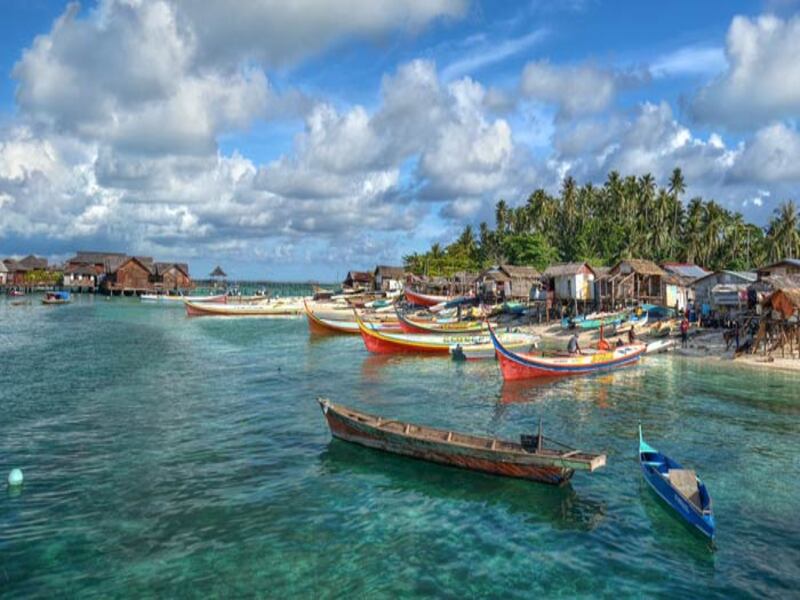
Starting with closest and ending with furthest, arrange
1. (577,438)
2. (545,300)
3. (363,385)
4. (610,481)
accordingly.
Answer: (610,481), (577,438), (363,385), (545,300)

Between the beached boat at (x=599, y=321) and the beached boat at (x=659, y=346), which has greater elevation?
the beached boat at (x=599, y=321)

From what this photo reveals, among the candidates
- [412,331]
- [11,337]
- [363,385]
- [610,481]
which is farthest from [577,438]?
[11,337]

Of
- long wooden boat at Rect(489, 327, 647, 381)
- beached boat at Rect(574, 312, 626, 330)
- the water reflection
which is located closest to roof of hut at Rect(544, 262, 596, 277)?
beached boat at Rect(574, 312, 626, 330)

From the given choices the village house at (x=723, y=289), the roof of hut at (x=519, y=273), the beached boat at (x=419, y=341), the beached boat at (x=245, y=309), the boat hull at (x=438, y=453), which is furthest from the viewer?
the beached boat at (x=245, y=309)

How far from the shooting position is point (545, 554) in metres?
11.5

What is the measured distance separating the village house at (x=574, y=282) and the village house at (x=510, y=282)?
8.02 metres

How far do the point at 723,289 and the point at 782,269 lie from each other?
5369 millimetres

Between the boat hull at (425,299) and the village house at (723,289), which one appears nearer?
the village house at (723,289)

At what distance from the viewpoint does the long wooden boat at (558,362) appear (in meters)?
27.1

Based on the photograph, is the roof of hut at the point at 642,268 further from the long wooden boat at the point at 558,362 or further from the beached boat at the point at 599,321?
the long wooden boat at the point at 558,362

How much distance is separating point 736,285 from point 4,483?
146ft

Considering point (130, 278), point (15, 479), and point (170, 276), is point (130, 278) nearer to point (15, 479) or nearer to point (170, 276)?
point (170, 276)

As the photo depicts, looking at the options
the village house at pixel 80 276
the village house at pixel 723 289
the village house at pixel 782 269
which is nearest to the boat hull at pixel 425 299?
the village house at pixel 723 289

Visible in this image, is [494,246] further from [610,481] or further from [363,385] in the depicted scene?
[610,481]
